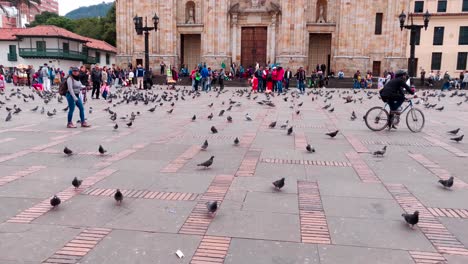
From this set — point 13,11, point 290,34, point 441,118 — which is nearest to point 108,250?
point 441,118

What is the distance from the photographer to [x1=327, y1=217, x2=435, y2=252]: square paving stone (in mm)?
3623

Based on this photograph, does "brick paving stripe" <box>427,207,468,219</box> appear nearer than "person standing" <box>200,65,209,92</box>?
Yes

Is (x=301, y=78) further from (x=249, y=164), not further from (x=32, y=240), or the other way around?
(x=32, y=240)

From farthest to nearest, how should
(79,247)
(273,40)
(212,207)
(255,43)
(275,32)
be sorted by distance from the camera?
(255,43) → (273,40) → (275,32) → (212,207) → (79,247)

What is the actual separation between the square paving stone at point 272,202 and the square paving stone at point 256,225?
0.13 meters

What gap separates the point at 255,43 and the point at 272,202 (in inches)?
1321

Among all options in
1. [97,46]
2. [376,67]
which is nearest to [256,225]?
[376,67]

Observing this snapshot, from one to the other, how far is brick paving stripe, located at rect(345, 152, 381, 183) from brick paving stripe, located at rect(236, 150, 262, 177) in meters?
1.49

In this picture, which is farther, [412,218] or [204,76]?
[204,76]

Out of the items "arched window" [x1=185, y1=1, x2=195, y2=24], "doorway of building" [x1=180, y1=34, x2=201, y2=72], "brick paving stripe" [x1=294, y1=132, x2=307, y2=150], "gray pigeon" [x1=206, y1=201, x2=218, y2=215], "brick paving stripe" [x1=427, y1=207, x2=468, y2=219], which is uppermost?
"arched window" [x1=185, y1=1, x2=195, y2=24]

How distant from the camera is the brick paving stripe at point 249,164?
5.92 metres

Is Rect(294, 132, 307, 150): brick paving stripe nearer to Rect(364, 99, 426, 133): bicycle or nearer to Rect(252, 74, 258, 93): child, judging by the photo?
Rect(364, 99, 426, 133): bicycle

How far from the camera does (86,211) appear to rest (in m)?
4.34

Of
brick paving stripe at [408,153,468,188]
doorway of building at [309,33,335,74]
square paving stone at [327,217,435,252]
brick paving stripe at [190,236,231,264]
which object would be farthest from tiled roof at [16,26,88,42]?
square paving stone at [327,217,435,252]
